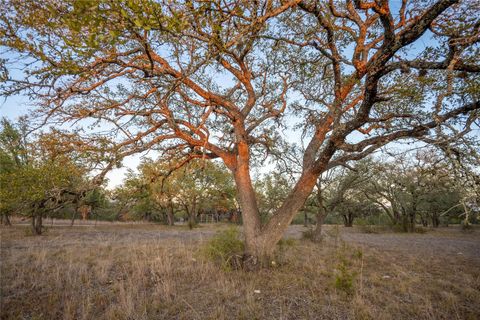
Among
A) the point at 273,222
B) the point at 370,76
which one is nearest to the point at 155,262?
the point at 273,222

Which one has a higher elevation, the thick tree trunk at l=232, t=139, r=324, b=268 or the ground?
the thick tree trunk at l=232, t=139, r=324, b=268

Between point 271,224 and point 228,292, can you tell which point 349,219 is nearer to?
point 271,224

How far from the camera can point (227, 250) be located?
6.78m

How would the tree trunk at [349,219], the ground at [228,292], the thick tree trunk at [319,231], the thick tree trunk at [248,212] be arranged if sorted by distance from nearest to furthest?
the ground at [228,292], the thick tree trunk at [248,212], the thick tree trunk at [319,231], the tree trunk at [349,219]

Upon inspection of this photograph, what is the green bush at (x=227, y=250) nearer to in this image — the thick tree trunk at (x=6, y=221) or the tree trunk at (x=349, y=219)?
the thick tree trunk at (x=6, y=221)

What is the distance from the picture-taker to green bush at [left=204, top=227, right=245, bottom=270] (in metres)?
6.33

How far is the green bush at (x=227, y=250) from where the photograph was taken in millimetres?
6332

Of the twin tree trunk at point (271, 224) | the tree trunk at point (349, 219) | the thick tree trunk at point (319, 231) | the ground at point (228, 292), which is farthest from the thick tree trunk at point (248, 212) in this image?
the tree trunk at point (349, 219)

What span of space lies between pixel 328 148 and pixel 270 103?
10.8 ft

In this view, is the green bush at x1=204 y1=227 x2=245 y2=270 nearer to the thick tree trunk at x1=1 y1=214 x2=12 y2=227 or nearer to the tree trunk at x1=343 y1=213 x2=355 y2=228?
the thick tree trunk at x1=1 y1=214 x2=12 y2=227

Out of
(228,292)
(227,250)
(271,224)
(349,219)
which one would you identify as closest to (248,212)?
(271,224)

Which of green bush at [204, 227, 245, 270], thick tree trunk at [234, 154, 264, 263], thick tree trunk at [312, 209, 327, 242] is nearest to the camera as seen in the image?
thick tree trunk at [234, 154, 264, 263]

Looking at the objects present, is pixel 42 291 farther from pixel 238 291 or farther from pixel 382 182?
pixel 382 182

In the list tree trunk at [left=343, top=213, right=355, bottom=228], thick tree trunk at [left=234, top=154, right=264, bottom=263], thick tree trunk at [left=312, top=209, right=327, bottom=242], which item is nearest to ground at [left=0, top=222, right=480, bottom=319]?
thick tree trunk at [left=234, top=154, right=264, bottom=263]
